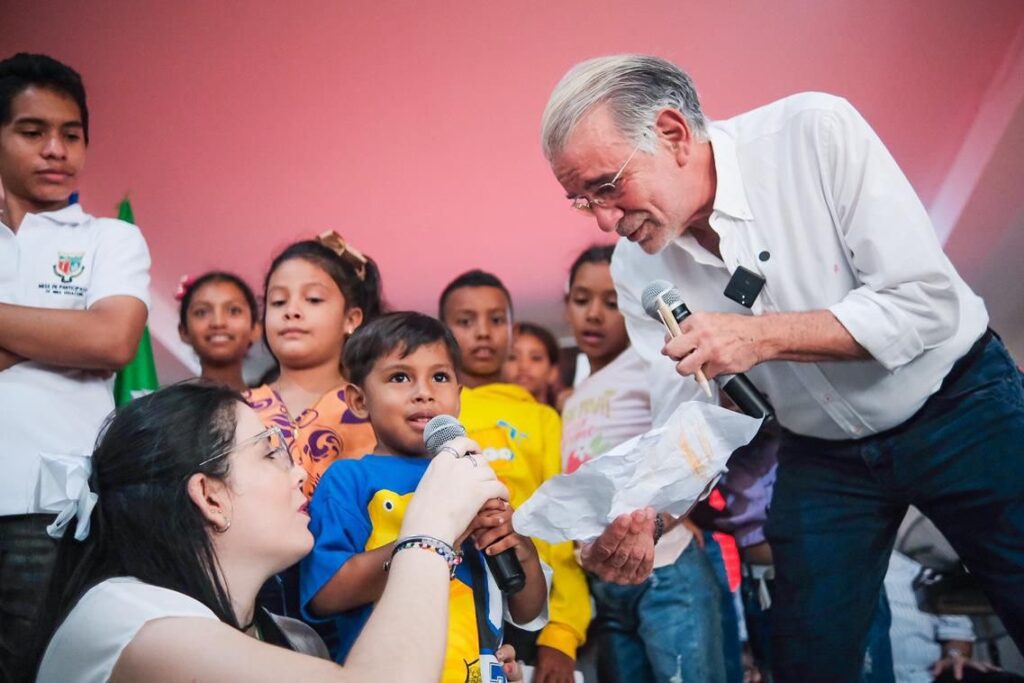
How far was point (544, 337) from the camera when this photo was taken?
4.04 meters

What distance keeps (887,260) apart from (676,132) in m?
0.49

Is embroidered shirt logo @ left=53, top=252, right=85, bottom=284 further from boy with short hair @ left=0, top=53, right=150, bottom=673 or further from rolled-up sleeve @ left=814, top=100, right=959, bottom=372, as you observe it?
rolled-up sleeve @ left=814, top=100, right=959, bottom=372

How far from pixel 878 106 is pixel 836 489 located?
90.7 inches

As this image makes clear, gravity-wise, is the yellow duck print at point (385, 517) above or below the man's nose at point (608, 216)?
below

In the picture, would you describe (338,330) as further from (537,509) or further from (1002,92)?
(1002,92)

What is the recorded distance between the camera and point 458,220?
4293 mm

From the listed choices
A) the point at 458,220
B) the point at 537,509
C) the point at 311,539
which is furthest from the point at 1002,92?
the point at 311,539

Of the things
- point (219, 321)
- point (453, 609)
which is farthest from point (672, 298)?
point (219, 321)

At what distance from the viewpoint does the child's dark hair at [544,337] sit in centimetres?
401

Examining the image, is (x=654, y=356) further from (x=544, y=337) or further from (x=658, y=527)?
(x=544, y=337)

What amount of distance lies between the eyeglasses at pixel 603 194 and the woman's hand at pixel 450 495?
65 centimetres

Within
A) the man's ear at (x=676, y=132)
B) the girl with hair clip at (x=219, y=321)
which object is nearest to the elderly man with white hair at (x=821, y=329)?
the man's ear at (x=676, y=132)

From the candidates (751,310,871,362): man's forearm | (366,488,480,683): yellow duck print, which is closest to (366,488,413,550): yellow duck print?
(366,488,480,683): yellow duck print

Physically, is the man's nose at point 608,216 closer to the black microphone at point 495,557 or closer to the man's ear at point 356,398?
the black microphone at point 495,557
